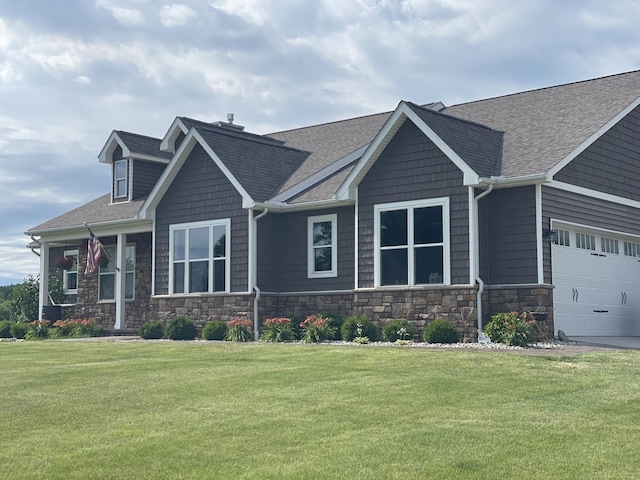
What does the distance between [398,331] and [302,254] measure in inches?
179

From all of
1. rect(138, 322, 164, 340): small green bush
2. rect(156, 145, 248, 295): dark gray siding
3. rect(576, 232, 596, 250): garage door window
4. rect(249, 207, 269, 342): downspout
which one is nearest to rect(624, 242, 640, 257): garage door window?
rect(576, 232, 596, 250): garage door window

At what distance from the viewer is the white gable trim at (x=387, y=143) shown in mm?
18688

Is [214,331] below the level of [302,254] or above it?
below

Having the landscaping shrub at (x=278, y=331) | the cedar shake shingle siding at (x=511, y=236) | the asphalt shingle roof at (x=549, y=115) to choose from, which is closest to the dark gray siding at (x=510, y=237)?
the cedar shake shingle siding at (x=511, y=236)

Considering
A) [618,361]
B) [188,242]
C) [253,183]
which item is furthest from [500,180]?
[188,242]

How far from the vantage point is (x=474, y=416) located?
9.73 metres

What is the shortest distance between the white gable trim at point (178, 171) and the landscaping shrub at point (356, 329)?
457cm

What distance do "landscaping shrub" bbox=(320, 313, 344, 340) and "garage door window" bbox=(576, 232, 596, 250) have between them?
5872 mm

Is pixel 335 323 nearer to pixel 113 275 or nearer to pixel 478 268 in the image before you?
pixel 478 268

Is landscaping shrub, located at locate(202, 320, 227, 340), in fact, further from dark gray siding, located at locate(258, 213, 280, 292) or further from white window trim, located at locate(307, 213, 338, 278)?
white window trim, located at locate(307, 213, 338, 278)

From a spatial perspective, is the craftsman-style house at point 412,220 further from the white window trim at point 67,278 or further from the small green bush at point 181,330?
the white window trim at point 67,278

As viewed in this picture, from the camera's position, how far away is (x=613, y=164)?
21125mm

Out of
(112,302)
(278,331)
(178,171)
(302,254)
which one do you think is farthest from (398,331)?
(112,302)

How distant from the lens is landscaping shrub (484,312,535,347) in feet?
55.7
